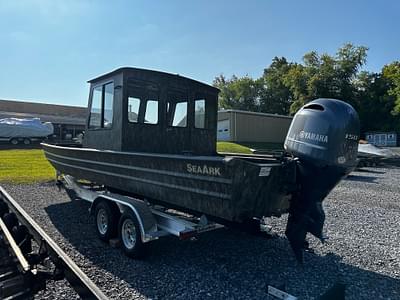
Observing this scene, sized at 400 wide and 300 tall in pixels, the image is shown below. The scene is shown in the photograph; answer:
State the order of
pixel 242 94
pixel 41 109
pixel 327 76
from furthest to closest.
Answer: pixel 242 94, pixel 41 109, pixel 327 76

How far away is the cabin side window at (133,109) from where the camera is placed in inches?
204

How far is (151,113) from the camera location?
5.45 m

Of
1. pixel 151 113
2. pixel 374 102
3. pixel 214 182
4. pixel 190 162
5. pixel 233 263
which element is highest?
pixel 374 102

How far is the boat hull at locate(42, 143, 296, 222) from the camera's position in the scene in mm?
3152

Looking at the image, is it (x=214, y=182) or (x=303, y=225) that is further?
(x=303, y=225)

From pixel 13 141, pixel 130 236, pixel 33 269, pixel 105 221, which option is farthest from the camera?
Result: pixel 13 141

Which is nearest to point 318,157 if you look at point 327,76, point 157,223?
point 157,223

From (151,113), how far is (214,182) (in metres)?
2.59

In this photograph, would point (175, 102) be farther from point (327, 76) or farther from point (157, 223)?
point (327, 76)

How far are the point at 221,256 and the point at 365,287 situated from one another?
1.77 metres

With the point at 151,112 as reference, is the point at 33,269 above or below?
below

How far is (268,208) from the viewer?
11.7ft

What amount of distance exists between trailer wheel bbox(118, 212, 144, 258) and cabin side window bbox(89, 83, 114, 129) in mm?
1858

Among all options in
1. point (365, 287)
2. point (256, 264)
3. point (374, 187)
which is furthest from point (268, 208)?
point (374, 187)
